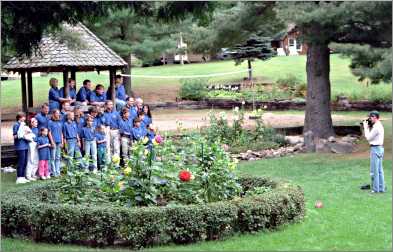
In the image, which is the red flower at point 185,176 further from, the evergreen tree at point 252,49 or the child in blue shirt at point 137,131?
the evergreen tree at point 252,49

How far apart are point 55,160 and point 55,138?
1.84 feet

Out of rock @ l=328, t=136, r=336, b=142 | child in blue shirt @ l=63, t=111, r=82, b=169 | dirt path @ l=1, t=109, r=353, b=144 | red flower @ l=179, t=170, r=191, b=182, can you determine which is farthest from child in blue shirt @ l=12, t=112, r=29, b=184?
rock @ l=328, t=136, r=336, b=142

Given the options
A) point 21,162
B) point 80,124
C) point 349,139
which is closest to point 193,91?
point 349,139

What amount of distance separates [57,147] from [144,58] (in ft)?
52.6

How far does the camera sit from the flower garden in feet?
24.5

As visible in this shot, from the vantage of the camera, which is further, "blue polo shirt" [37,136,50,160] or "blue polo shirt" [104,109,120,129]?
"blue polo shirt" [104,109,120,129]

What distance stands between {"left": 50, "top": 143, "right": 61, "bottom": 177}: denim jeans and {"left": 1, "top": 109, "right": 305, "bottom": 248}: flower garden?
14.3 ft

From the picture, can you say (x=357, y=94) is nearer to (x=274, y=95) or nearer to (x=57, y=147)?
(x=274, y=95)

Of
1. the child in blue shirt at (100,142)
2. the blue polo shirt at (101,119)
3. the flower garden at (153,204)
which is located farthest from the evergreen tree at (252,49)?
the flower garden at (153,204)

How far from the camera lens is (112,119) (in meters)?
14.7

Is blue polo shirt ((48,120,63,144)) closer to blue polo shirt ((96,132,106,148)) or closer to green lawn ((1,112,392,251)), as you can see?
blue polo shirt ((96,132,106,148))

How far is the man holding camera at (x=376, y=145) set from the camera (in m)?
11.0

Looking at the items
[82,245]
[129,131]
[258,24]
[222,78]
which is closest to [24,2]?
[82,245]

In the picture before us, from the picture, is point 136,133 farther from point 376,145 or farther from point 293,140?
point 293,140
